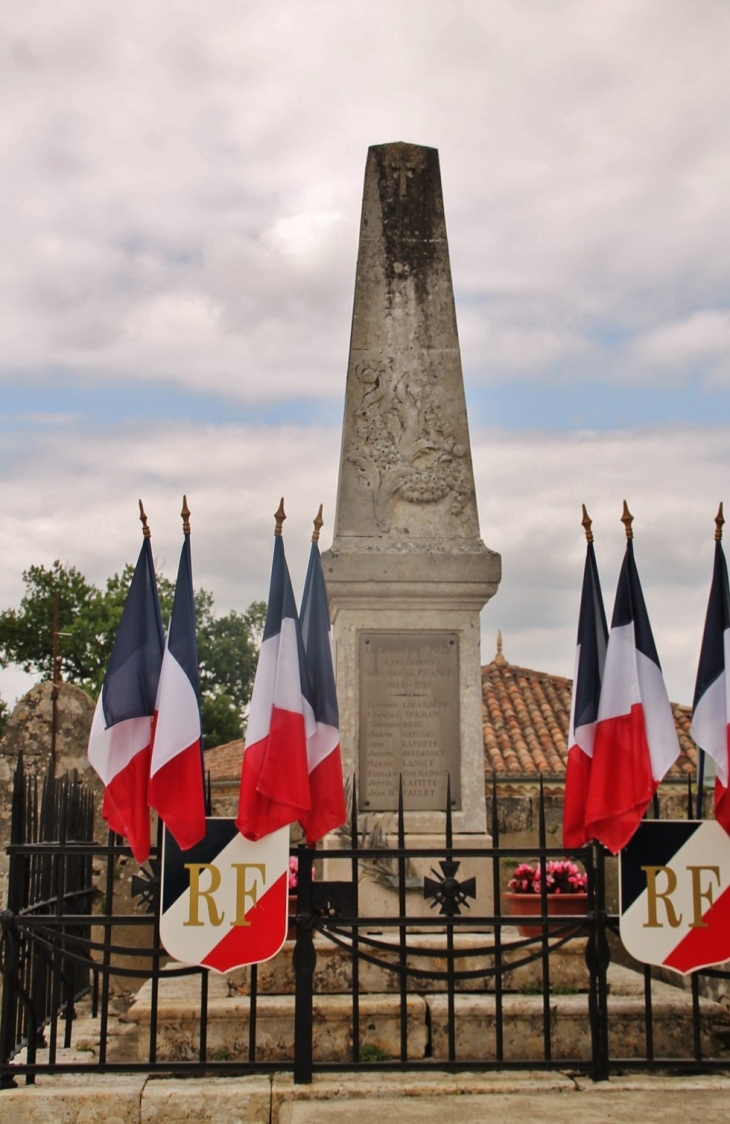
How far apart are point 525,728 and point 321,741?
13390 mm

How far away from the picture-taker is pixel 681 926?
4.83 metres

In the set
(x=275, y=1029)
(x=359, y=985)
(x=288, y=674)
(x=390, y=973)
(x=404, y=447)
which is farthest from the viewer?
(x=404, y=447)

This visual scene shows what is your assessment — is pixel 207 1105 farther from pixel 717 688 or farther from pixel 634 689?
pixel 717 688

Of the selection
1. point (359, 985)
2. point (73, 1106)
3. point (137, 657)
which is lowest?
point (73, 1106)

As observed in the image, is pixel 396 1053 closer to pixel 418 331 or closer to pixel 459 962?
pixel 459 962

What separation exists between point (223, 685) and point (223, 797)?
31118 millimetres

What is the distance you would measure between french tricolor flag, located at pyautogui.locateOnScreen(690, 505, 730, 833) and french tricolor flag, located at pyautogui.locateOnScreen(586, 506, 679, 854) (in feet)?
0.49

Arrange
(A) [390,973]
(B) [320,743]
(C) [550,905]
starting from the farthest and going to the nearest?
(C) [550,905], (A) [390,973], (B) [320,743]

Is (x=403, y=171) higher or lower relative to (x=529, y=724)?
higher

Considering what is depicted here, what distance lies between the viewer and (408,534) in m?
7.26

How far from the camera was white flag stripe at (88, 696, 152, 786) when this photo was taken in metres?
4.93

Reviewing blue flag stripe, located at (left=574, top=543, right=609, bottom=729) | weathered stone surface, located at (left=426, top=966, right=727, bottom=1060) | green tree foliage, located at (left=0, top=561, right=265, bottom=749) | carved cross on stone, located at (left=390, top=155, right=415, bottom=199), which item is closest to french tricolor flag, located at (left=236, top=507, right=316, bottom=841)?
blue flag stripe, located at (left=574, top=543, right=609, bottom=729)

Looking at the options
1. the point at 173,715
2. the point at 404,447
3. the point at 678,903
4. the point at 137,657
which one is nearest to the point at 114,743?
the point at 173,715

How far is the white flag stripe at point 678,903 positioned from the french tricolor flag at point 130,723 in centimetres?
205
